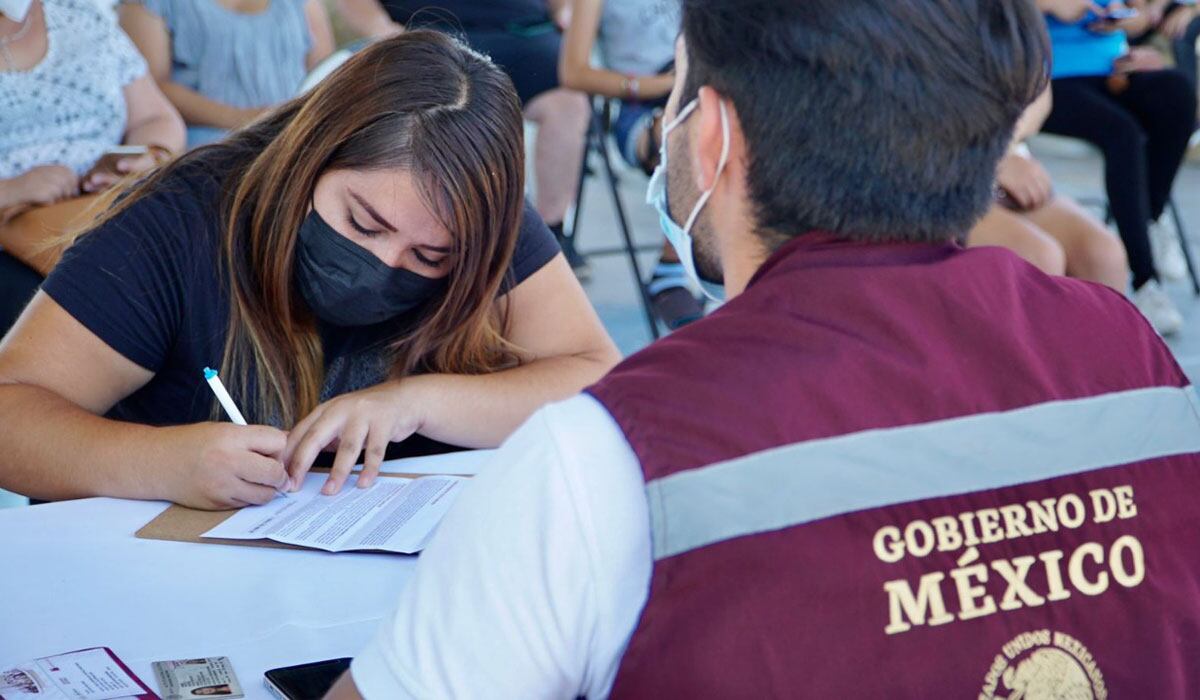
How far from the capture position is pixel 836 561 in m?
0.74

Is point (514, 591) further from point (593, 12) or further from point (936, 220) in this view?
point (593, 12)

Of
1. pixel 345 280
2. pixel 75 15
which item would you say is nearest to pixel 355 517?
pixel 345 280

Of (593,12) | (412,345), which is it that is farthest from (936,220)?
(593,12)

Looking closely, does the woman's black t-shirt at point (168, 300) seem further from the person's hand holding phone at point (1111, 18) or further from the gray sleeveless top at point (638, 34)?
the person's hand holding phone at point (1111, 18)

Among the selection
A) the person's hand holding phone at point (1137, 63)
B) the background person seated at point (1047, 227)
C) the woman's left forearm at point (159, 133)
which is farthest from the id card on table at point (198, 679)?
the person's hand holding phone at point (1137, 63)

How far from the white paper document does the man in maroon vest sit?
1.48ft

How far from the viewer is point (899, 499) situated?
2.50 feet

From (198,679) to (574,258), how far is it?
332cm

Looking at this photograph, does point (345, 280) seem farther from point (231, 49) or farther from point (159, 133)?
point (231, 49)

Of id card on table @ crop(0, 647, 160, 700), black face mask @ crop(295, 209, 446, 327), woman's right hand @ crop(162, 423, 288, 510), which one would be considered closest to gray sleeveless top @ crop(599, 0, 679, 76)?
black face mask @ crop(295, 209, 446, 327)

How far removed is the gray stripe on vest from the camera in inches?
28.5

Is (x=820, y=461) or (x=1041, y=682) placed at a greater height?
(x=820, y=461)

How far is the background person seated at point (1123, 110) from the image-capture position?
3.83 m

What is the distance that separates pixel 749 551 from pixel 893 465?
0.11m
